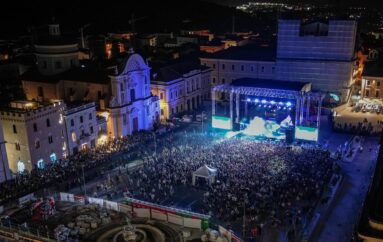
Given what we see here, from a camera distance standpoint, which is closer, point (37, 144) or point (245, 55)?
point (37, 144)

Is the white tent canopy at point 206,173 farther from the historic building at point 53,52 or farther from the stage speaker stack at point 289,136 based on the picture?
the historic building at point 53,52

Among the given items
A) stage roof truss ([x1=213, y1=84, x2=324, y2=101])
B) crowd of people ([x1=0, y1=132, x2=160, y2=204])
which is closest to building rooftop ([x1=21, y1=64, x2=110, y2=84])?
crowd of people ([x1=0, y1=132, x2=160, y2=204])

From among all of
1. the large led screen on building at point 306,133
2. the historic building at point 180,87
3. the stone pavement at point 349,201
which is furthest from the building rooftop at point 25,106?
the stone pavement at point 349,201

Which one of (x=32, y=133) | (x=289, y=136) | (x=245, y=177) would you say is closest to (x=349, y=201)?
(x=245, y=177)

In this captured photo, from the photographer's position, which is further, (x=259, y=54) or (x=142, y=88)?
(x=259, y=54)

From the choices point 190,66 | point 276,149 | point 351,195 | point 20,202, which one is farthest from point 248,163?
point 190,66

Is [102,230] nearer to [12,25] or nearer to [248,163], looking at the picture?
[248,163]

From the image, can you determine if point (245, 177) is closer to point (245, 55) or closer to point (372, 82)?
point (372, 82)
